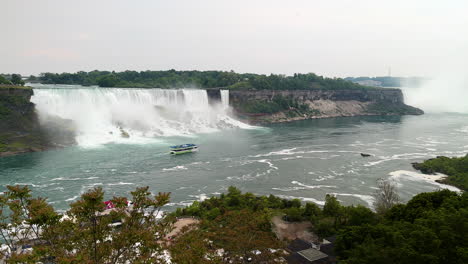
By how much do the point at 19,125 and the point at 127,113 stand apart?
17.0 meters

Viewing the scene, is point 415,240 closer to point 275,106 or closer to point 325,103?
point 275,106

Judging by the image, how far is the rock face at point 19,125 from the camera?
42188 mm

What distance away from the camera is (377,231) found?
15109 millimetres

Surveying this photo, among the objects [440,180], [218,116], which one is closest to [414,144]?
[440,180]

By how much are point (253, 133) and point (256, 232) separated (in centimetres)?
4986

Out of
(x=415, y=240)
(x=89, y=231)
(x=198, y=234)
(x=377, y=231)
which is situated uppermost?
(x=89, y=231)

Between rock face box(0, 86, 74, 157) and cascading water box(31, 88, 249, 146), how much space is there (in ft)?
5.91

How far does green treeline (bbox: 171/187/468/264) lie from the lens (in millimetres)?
11234

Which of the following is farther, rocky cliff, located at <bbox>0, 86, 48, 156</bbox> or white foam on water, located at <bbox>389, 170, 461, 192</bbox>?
rocky cliff, located at <bbox>0, 86, 48, 156</bbox>

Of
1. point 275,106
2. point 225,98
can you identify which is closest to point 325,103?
point 275,106

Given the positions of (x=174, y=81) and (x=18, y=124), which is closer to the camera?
(x=18, y=124)

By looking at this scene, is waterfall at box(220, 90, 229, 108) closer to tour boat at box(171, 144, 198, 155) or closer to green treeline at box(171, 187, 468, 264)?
tour boat at box(171, 144, 198, 155)

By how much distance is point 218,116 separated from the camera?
7325cm

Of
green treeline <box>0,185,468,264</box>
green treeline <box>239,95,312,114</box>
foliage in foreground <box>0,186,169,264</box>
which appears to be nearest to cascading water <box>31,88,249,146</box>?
green treeline <box>239,95,312,114</box>
